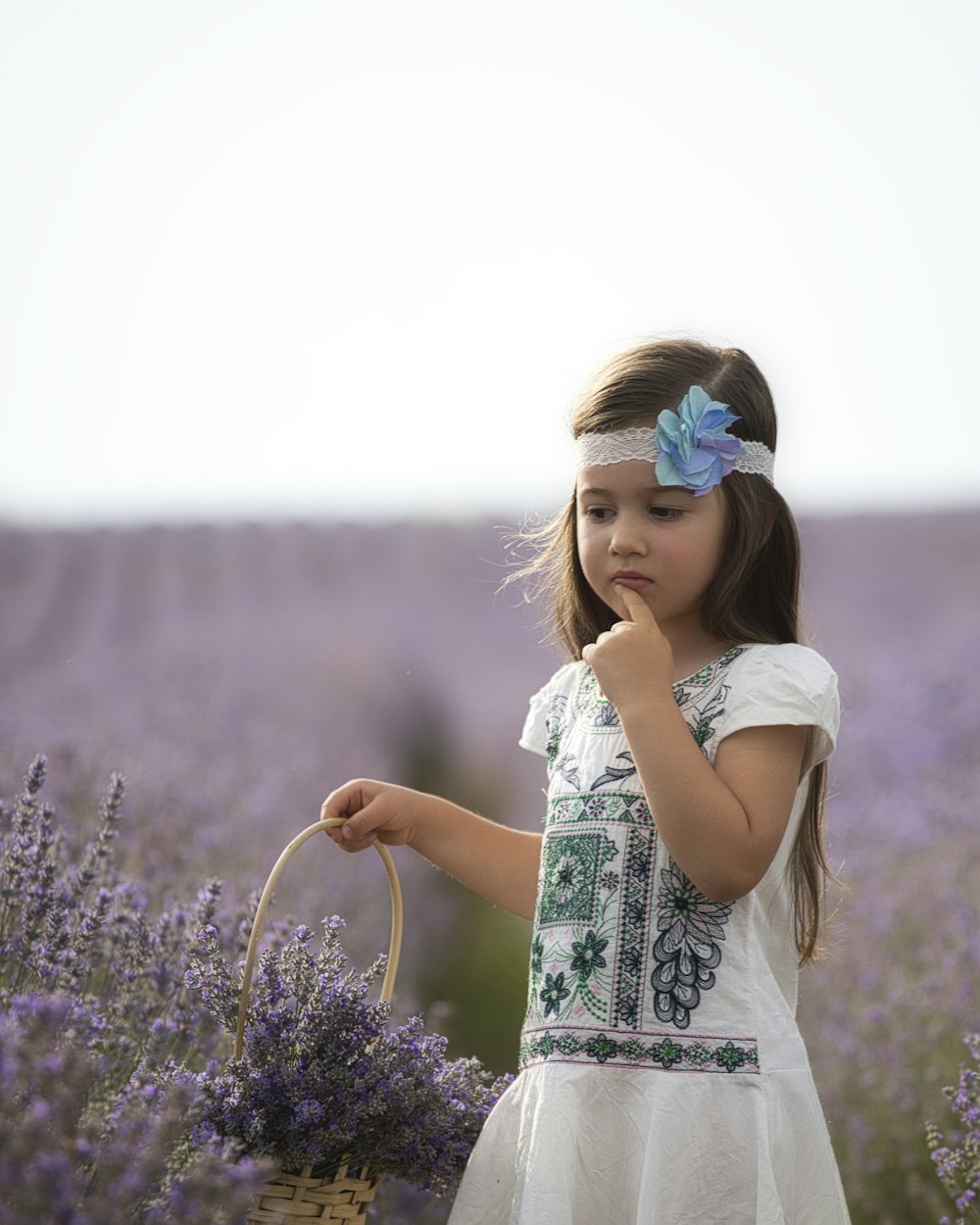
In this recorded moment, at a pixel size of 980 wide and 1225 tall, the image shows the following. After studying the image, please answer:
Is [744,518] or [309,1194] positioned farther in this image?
[744,518]

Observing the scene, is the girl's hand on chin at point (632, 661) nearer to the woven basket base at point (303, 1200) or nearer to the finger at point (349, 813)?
the finger at point (349, 813)

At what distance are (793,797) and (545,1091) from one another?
0.46 meters

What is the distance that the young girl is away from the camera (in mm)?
1640

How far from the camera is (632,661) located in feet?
5.70

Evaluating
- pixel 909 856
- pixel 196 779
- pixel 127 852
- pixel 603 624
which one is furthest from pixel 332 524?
pixel 603 624

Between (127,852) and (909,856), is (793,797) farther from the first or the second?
(909,856)

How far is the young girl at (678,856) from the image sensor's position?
5.38 feet

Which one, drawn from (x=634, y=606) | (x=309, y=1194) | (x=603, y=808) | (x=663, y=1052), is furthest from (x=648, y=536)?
(x=309, y=1194)

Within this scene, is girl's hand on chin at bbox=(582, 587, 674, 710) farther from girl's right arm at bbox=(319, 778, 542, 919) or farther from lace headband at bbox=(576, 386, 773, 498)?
girl's right arm at bbox=(319, 778, 542, 919)

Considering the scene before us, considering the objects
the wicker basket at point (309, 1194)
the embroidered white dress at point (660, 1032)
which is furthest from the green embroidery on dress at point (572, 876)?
the wicker basket at point (309, 1194)

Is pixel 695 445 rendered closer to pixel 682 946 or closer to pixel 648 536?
pixel 648 536

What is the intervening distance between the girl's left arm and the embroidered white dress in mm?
42

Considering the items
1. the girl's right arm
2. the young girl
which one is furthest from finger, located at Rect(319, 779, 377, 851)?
the young girl

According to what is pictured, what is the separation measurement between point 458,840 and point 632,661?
1.68 feet
